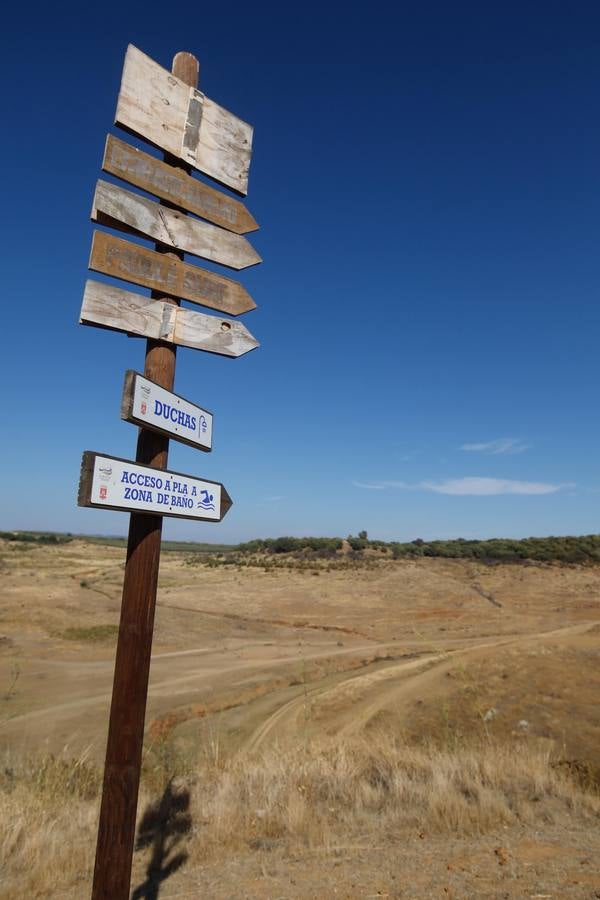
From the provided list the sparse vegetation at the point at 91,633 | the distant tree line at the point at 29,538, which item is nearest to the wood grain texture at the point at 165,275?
the sparse vegetation at the point at 91,633

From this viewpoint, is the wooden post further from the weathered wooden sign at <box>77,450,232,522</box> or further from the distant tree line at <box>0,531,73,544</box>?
the distant tree line at <box>0,531,73,544</box>

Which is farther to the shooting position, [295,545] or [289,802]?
[295,545]

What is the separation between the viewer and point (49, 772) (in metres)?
6.68

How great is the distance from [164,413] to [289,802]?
15.4ft

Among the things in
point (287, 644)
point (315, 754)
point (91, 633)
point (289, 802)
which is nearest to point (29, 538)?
point (91, 633)

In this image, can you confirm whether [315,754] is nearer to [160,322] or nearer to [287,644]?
[160,322]

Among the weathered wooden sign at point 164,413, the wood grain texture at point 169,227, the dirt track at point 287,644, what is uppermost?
the wood grain texture at point 169,227

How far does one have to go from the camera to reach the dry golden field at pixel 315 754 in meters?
4.70

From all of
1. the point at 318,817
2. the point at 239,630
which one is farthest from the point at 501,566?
the point at 318,817

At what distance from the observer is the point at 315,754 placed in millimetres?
7859

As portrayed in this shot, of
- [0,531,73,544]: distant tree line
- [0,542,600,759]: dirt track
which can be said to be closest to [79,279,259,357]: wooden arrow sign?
[0,542,600,759]: dirt track

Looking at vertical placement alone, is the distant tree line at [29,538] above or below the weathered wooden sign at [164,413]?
below

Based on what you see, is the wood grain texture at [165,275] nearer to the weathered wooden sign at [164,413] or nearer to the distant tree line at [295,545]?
the weathered wooden sign at [164,413]

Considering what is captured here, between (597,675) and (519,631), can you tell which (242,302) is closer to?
(597,675)
